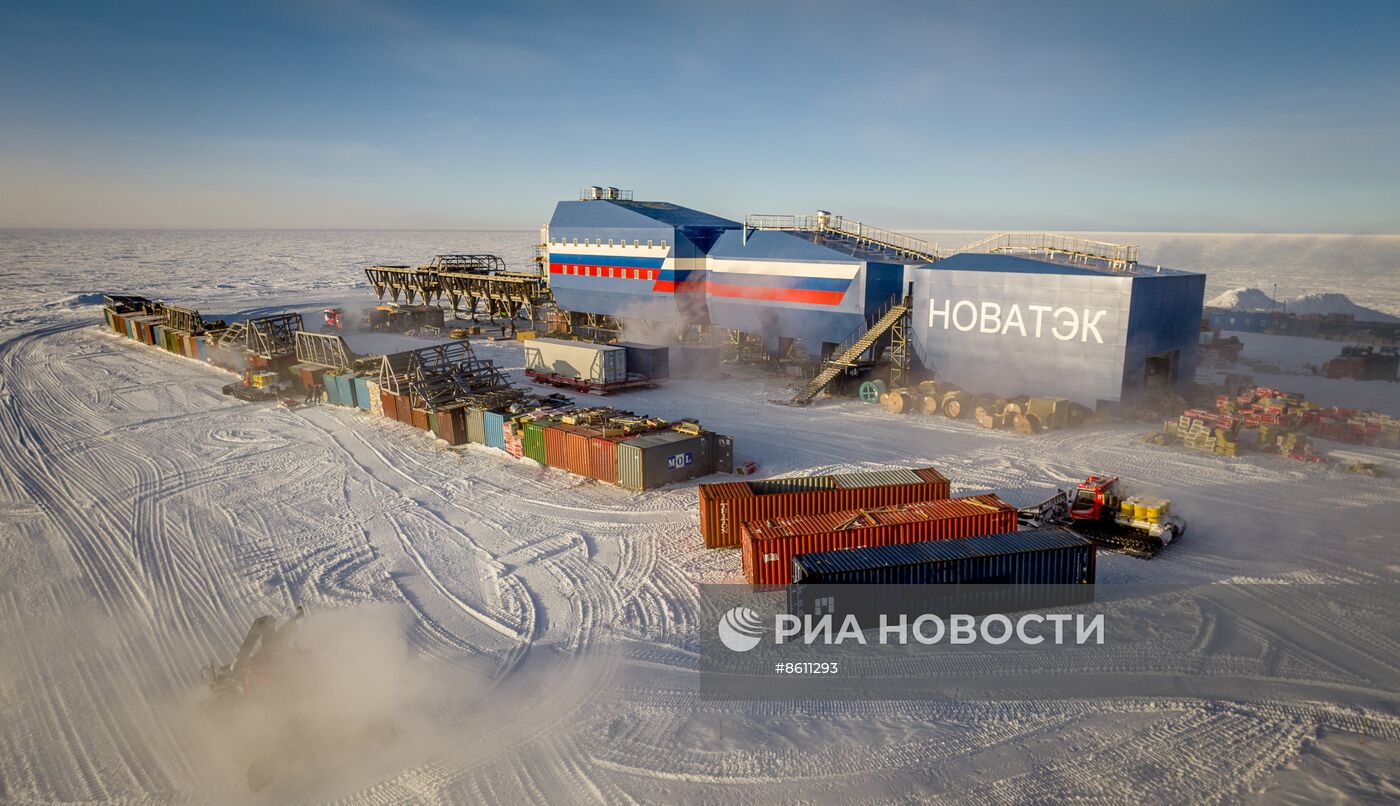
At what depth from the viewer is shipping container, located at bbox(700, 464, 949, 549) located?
20.6 m

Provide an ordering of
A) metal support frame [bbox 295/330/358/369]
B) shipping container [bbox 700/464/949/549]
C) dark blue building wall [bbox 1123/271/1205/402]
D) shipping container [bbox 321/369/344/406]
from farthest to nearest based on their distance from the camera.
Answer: metal support frame [bbox 295/330/358/369] → shipping container [bbox 321/369/344/406] → dark blue building wall [bbox 1123/271/1205/402] → shipping container [bbox 700/464/949/549]

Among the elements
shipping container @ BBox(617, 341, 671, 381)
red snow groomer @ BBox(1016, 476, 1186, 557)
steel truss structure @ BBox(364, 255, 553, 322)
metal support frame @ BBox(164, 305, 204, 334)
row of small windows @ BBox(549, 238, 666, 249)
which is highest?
row of small windows @ BBox(549, 238, 666, 249)

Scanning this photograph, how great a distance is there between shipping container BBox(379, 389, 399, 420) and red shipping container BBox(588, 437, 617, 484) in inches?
521

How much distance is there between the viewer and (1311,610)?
1670 cm

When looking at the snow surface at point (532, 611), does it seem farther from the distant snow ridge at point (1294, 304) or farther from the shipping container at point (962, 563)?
the distant snow ridge at point (1294, 304)

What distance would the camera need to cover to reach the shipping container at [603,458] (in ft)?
84.3

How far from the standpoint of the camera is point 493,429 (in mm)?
29984

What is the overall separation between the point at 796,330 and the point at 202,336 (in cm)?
4240

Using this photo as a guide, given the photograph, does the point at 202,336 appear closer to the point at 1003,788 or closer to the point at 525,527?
the point at 525,527

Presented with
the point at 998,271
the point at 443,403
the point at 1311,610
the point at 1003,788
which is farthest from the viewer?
the point at 998,271

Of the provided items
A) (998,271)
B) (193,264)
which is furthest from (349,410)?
(193,264)

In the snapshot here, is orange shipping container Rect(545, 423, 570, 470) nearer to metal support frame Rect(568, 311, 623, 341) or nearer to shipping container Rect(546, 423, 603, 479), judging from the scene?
shipping container Rect(546, 423, 603, 479)

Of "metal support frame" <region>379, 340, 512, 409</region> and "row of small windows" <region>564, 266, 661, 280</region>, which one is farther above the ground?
"row of small windows" <region>564, 266, 661, 280</region>

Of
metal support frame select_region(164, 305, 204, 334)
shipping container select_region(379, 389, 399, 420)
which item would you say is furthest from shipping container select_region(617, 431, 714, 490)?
metal support frame select_region(164, 305, 204, 334)
